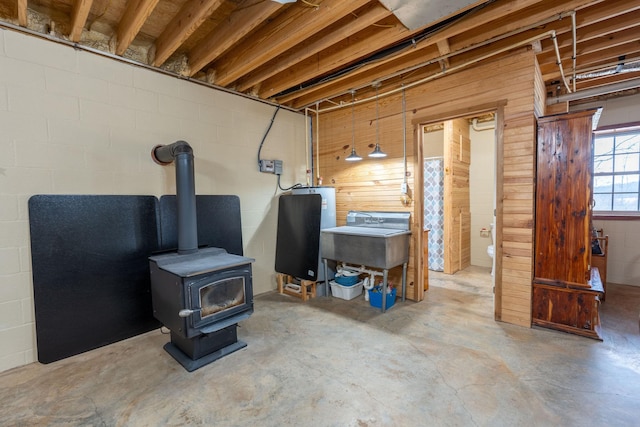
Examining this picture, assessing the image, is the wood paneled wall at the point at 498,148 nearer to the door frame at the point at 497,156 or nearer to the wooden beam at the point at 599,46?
the door frame at the point at 497,156

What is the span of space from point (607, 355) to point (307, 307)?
8.95ft

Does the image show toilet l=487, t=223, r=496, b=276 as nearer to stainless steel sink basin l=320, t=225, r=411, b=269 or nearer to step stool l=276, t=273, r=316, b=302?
stainless steel sink basin l=320, t=225, r=411, b=269

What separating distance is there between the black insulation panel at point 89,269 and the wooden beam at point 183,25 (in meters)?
1.42

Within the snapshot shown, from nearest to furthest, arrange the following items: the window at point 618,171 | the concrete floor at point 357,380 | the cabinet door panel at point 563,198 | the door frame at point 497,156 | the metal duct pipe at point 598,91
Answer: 1. the concrete floor at point 357,380
2. the cabinet door panel at point 563,198
3. the door frame at point 497,156
4. the metal duct pipe at point 598,91
5. the window at point 618,171

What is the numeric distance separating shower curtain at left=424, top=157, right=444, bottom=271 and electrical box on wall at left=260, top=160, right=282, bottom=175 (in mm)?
2590

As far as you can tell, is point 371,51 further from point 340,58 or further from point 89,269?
point 89,269

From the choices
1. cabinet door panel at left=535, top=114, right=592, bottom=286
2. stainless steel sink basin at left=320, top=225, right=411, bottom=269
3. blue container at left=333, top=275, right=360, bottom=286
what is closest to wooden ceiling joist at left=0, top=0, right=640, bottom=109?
cabinet door panel at left=535, top=114, right=592, bottom=286

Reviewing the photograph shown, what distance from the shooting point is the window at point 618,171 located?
4.15 m

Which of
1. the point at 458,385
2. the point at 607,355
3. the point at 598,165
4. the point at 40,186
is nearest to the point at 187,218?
the point at 40,186

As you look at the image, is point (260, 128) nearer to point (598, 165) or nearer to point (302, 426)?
point (302, 426)

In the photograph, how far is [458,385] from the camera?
201 cm

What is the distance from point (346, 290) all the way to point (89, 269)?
2713 millimetres

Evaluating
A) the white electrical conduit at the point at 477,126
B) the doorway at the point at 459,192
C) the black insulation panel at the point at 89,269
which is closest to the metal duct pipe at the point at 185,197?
the black insulation panel at the point at 89,269

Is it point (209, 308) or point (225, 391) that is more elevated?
point (209, 308)
